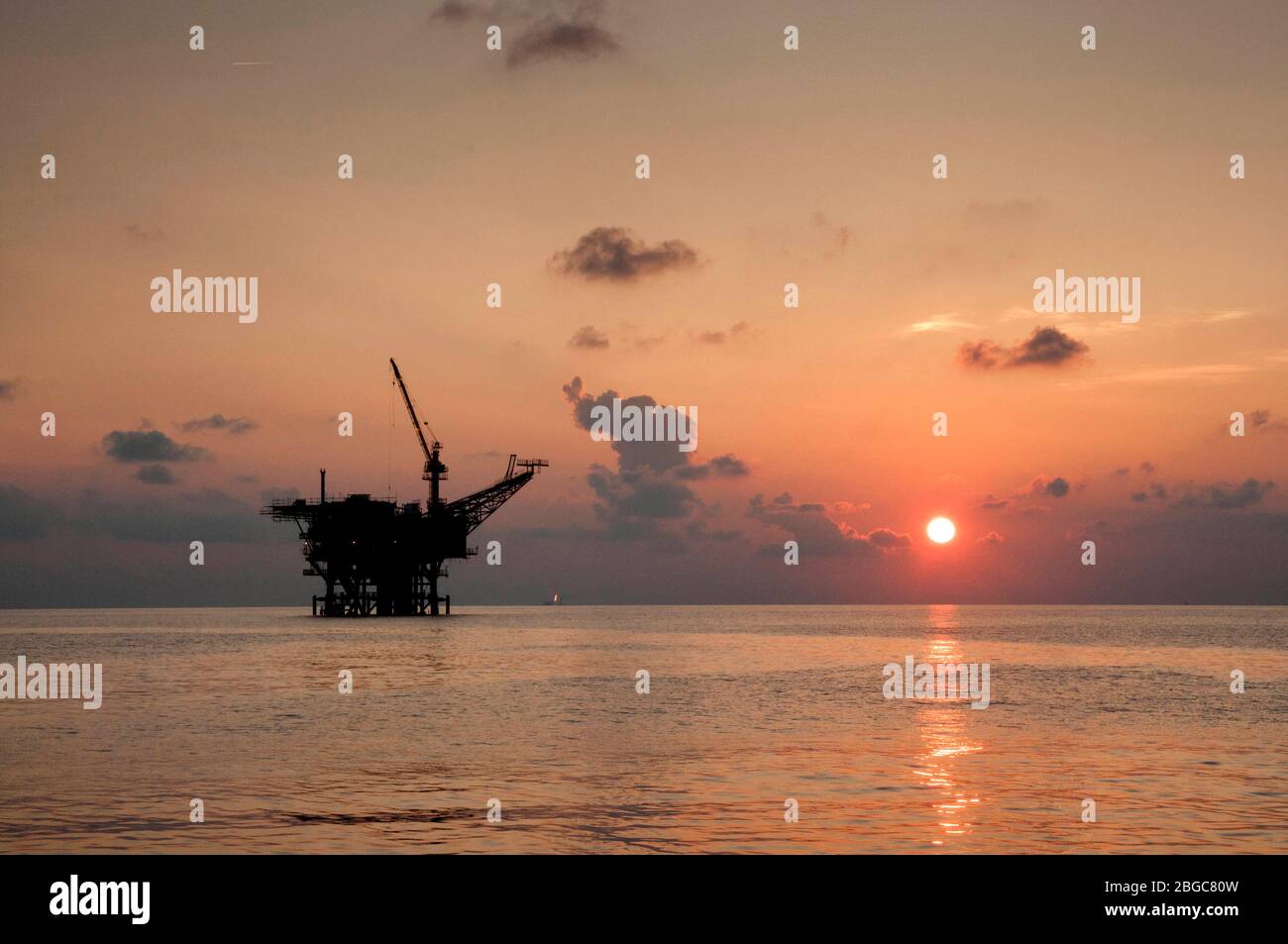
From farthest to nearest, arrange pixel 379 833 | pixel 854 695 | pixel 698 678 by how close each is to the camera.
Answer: pixel 698 678
pixel 854 695
pixel 379 833

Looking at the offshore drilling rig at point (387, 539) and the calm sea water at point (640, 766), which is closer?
the calm sea water at point (640, 766)

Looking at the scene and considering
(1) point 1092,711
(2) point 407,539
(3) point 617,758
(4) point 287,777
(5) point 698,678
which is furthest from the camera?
(2) point 407,539

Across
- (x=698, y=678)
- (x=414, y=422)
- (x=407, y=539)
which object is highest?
(x=414, y=422)

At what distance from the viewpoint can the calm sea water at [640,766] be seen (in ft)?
64.4

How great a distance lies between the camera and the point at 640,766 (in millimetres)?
28375

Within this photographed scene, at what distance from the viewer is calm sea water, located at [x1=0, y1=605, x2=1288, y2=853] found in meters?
19.6

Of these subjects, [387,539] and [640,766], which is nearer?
A: [640,766]

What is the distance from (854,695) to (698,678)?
1369 cm

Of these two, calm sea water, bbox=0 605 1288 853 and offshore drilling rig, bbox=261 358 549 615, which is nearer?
calm sea water, bbox=0 605 1288 853
